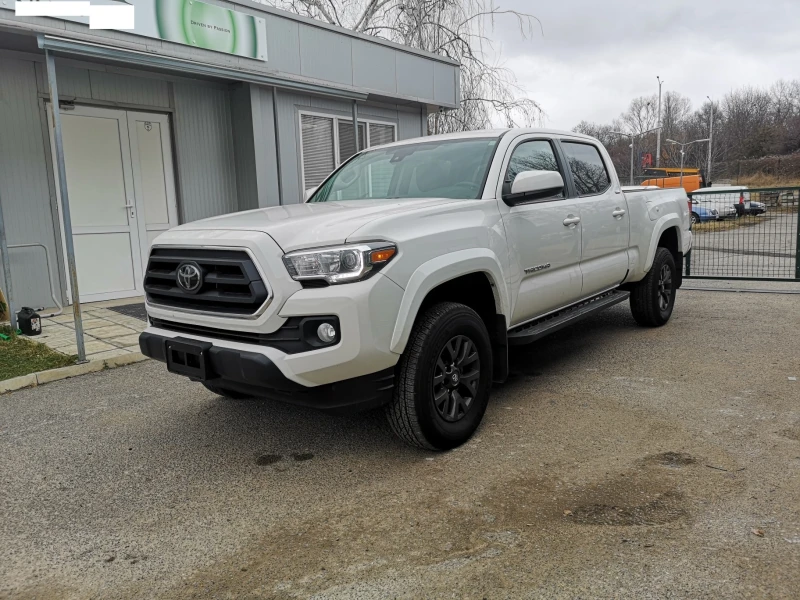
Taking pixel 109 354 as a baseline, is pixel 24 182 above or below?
above

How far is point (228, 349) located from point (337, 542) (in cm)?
110

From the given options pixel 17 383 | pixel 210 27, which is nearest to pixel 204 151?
pixel 210 27

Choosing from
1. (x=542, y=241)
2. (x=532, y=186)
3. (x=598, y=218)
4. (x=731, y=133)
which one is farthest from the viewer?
(x=731, y=133)

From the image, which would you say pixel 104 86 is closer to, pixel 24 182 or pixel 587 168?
pixel 24 182

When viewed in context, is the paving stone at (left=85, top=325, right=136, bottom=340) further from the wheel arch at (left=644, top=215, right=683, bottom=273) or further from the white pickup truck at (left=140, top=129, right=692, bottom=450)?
the wheel arch at (left=644, top=215, right=683, bottom=273)

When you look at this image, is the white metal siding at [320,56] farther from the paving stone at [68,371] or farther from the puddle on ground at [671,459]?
the puddle on ground at [671,459]

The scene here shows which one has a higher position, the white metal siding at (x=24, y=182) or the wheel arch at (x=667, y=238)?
the white metal siding at (x=24, y=182)

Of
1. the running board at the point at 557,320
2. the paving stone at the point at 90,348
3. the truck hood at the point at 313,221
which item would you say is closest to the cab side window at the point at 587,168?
the running board at the point at 557,320

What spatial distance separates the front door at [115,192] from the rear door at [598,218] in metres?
6.02

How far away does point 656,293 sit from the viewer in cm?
647

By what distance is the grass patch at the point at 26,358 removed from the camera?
17.8 feet

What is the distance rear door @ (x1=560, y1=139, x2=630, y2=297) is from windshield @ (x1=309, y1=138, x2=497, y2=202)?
1.07m

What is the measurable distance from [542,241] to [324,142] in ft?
21.3

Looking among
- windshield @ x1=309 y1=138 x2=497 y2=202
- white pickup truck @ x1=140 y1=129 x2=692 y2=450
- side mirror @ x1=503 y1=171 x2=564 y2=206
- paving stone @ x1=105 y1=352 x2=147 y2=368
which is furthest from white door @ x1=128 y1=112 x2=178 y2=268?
side mirror @ x1=503 y1=171 x2=564 y2=206
